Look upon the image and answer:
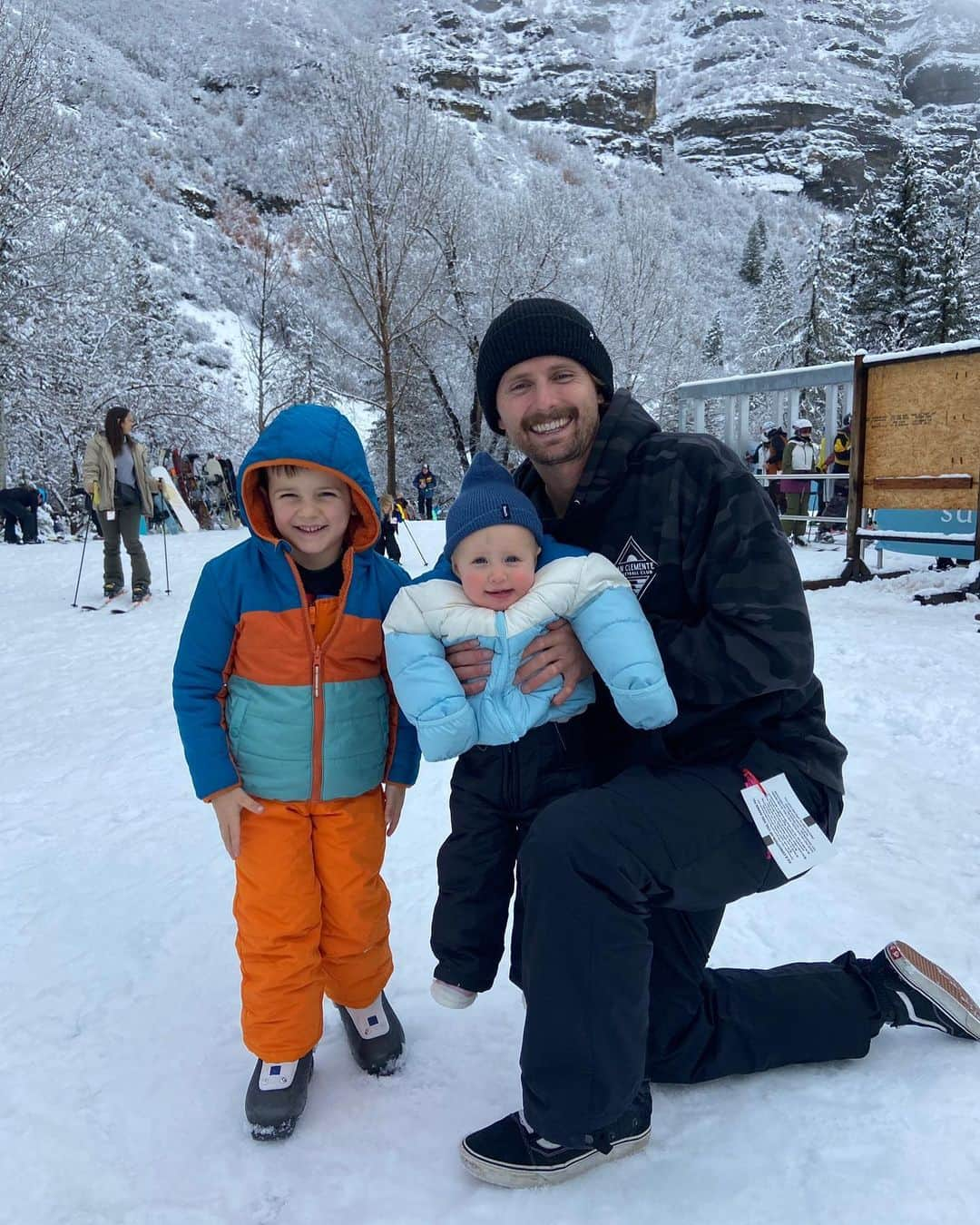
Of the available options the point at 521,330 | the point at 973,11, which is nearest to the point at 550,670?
the point at 521,330

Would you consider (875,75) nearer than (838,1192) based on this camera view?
No

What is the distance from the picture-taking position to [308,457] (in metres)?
1.71

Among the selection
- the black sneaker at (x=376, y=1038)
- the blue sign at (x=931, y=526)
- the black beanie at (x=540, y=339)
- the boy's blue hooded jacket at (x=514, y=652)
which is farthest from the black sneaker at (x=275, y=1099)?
the blue sign at (x=931, y=526)

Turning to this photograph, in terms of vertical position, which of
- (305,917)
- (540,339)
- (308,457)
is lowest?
(305,917)

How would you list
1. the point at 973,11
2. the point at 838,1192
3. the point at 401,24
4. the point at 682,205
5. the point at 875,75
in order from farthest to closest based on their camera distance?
the point at 973,11, the point at 875,75, the point at 401,24, the point at 682,205, the point at 838,1192

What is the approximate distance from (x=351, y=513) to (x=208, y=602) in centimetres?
42

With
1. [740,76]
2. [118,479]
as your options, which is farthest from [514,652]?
A: [740,76]

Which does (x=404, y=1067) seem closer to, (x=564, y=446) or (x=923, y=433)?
(x=564, y=446)

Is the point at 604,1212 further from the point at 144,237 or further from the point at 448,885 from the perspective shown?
the point at 144,237

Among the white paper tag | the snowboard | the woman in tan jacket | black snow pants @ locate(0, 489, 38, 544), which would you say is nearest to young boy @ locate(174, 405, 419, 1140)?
the white paper tag

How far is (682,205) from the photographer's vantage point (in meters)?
57.0

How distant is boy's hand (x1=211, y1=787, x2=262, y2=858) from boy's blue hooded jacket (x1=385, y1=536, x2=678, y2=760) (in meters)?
0.45

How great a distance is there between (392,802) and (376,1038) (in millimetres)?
551

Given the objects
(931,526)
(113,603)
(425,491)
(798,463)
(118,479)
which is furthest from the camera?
(425,491)
